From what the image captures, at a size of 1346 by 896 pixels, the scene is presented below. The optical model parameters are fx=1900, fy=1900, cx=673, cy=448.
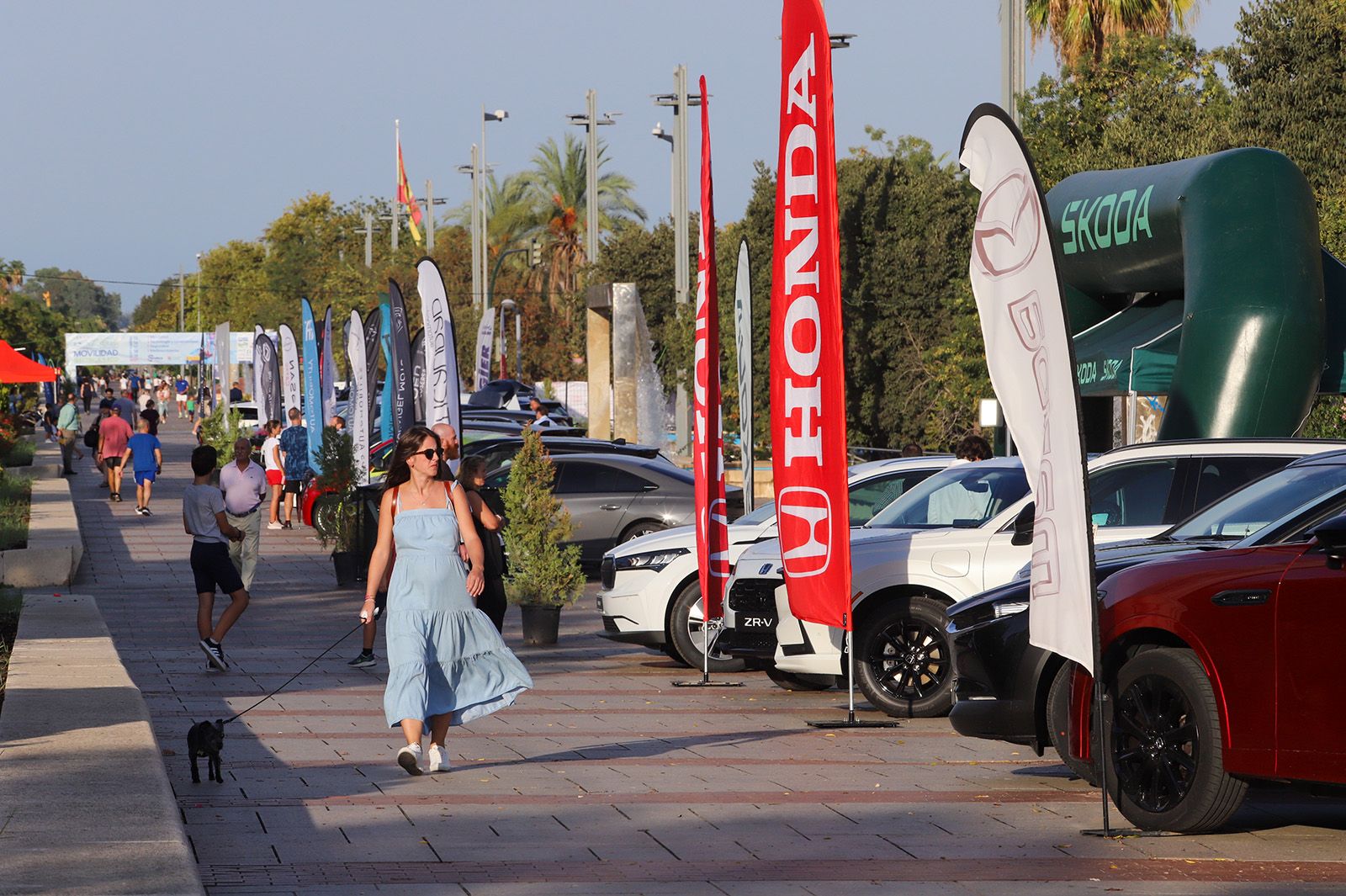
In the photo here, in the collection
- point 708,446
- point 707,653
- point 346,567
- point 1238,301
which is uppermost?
point 1238,301

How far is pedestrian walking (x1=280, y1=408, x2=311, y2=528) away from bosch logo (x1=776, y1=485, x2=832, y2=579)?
65.8ft

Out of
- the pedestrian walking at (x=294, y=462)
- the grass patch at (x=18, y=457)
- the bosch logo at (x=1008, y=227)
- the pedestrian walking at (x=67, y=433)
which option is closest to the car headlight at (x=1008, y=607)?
the bosch logo at (x=1008, y=227)

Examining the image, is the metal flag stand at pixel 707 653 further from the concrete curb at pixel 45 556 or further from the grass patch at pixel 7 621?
the concrete curb at pixel 45 556

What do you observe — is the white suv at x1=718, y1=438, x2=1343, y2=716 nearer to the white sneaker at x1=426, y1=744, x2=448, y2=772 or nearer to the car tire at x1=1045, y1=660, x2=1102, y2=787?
the car tire at x1=1045, y1=660, x2=1102, y2=787

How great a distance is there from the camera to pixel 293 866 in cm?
712

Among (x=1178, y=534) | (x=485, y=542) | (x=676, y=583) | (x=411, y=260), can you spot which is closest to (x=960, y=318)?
(x=676, y=583)

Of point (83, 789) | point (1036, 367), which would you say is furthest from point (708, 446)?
point (83, 789)

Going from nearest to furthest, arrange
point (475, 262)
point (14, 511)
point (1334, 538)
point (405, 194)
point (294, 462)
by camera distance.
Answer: point (1334, 538) < point (14, 511) < point (294, 462) < point (475, 262) < point (405, 194)

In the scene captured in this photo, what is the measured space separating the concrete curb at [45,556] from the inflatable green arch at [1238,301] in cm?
1091

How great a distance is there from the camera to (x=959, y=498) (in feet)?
41.3

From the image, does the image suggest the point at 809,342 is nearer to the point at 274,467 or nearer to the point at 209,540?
the point at 209,540

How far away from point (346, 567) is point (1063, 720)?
13707 mm

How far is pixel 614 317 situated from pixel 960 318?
15.3 meters

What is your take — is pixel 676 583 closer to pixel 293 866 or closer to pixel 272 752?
pixel 272 752
